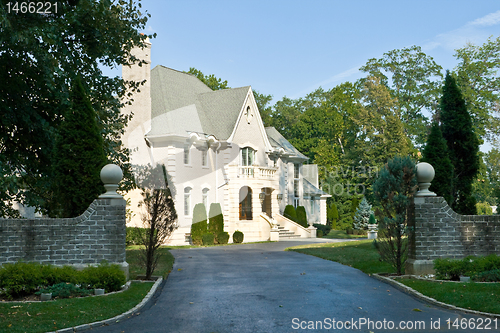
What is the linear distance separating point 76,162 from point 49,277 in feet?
11.1

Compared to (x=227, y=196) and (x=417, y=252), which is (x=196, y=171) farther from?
(x=417, y=252)

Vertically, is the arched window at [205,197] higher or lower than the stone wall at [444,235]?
higher

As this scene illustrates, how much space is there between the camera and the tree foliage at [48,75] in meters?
13.5

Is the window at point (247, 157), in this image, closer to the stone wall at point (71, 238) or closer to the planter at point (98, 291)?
the stone wall at point (71, 238)

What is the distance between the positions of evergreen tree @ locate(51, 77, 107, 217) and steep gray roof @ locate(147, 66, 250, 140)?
15.0 meters

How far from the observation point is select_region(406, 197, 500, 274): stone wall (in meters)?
11.5

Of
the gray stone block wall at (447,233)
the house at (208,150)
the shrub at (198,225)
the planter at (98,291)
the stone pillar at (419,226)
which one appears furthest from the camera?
the house at (208,150)

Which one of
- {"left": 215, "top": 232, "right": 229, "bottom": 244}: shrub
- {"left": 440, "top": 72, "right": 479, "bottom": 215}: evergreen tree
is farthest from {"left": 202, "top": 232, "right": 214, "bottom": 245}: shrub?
{"left": 440, "top": 72, "right": 479, "bottom": 215}: evergreen tree

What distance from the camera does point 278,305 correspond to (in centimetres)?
852

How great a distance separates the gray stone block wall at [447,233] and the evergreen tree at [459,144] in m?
5.26

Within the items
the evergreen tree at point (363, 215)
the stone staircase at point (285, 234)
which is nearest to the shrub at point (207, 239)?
the stone staircase at point (285, 234)

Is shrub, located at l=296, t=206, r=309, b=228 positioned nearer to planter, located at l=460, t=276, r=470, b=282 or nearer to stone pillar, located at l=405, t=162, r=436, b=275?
stone pillar, located at l=405, t=162, r=436, b=275

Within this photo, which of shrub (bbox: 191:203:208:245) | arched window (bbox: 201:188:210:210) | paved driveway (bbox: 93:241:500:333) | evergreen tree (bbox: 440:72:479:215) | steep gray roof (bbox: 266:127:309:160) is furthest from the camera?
steep gray roof (bbox: 266:127:309:160)

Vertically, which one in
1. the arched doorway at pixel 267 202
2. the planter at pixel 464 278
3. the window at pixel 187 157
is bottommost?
the planter at pixel 464 278
